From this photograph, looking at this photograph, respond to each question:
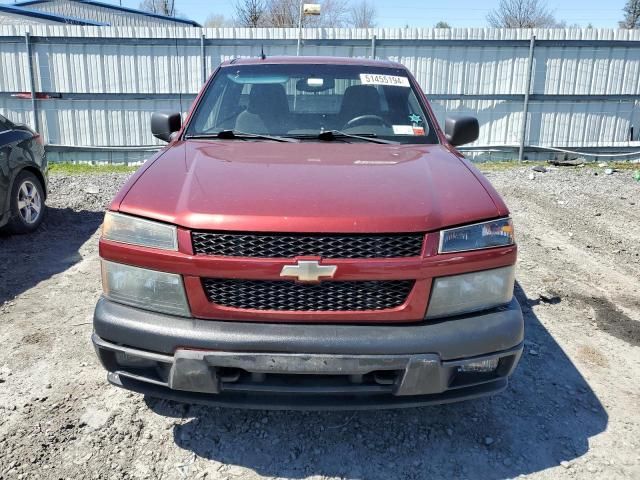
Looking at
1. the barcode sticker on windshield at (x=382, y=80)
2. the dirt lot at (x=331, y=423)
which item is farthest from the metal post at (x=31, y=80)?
the barcode sticker on windshield at (x=382, y=80)

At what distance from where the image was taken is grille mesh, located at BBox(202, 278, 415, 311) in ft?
7.53

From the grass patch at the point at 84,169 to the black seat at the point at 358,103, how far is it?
777 cm

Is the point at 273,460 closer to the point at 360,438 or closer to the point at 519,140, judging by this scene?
the point at 360,438

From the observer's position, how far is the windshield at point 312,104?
3.58 m

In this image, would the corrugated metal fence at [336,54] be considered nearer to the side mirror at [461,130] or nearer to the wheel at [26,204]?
the wheel at [26,204]

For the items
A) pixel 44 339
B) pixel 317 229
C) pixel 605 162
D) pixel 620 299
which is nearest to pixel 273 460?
pixel 317 229

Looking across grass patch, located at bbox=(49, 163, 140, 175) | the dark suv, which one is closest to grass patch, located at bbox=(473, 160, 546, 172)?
grass patch, located at bbox=(49, 163, 140, 175)

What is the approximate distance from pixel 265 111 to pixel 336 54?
829 centimetres

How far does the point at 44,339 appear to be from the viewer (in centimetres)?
376

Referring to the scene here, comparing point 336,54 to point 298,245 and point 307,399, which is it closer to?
point 298,245

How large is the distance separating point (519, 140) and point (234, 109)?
372 inches

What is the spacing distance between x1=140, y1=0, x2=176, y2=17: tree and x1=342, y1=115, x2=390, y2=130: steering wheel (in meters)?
46.1

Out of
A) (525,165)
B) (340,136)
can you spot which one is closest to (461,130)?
(340,136)

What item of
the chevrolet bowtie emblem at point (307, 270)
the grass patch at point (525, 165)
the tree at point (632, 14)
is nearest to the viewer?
the chevrolet bowtie emblem at point (307, 270)
